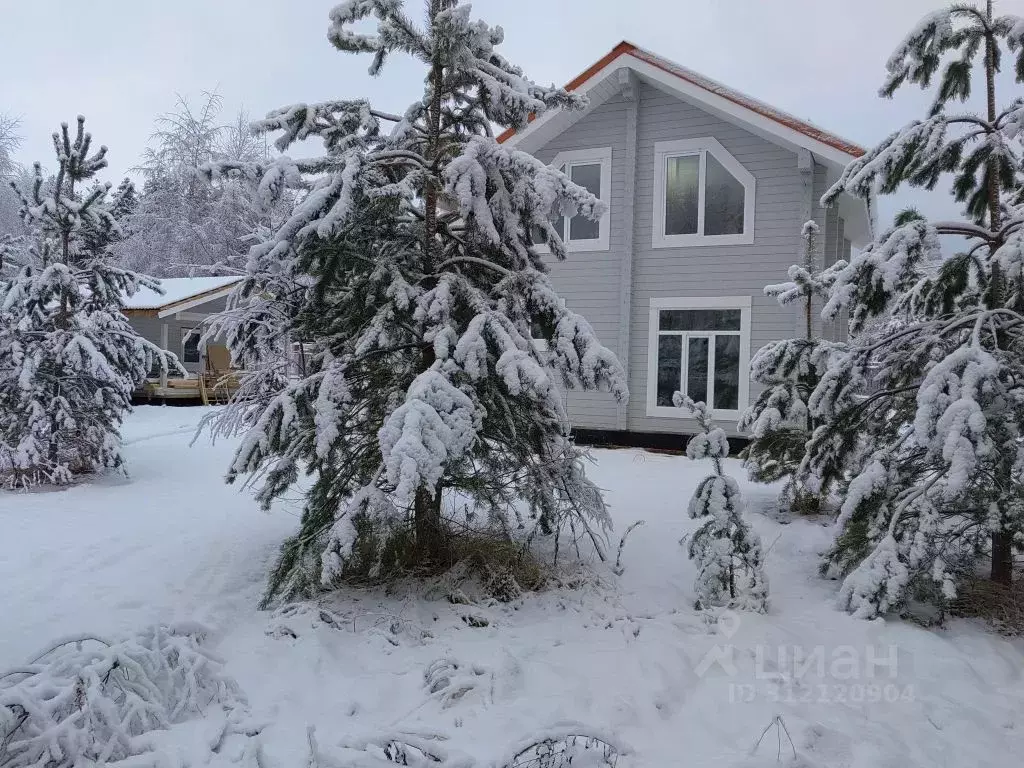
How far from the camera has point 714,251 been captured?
35.5ft

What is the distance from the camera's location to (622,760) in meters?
2.74

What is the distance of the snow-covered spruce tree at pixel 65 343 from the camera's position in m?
7.87

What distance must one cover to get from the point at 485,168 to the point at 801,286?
→ 13.7 feet

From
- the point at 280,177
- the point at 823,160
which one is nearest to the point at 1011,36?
the point at 280,177

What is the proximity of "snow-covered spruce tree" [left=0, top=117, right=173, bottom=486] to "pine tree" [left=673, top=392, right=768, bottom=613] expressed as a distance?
288 inches

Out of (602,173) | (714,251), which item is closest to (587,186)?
(602,173)

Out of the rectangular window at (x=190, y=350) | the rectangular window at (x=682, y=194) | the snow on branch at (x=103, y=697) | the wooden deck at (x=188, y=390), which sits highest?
the rectangular window at (x=682, y=194)

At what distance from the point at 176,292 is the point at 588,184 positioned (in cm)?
1546

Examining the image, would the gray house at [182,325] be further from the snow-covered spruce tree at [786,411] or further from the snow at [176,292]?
the snow-covered spruce tree at [786,411]

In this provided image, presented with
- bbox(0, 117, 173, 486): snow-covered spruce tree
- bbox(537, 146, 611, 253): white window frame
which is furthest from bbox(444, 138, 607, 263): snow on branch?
bbox(537, 146, 611, 253): white window frame

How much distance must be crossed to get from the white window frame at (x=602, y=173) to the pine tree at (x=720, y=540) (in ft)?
25.1

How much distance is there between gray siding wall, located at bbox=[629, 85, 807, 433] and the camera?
10.4 meters

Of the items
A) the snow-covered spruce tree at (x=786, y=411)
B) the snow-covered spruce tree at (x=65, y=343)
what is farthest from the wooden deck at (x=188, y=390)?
the snow-covered spruce tree at (x=786, y=411)

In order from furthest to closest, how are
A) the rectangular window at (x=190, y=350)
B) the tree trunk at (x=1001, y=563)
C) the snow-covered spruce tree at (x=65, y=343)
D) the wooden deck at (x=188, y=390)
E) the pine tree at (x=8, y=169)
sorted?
the pine tree at (x=8, y=169), the rectangular window at (x=190, y=350), the wooden deck at (x=188, y=390), the snow-covered spruce tree at (x=65, y=343), the tree trunk at (x=1001, y=563)
